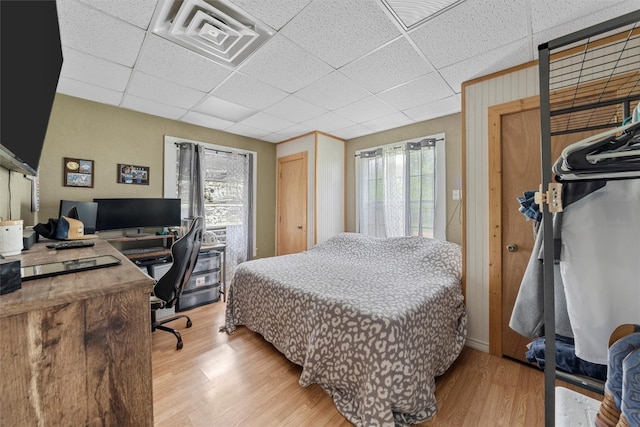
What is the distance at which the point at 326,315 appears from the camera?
5.67 ft

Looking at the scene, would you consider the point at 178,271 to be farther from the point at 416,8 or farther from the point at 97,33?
the point at 416,8

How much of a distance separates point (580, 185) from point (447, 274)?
165 centimetres

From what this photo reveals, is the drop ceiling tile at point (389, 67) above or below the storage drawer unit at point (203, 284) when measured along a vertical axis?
above

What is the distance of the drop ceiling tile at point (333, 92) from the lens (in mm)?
2373

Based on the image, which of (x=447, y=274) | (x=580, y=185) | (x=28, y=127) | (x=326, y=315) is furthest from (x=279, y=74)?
(x=447, y=274)

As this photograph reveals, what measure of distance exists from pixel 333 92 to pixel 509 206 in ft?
6.41

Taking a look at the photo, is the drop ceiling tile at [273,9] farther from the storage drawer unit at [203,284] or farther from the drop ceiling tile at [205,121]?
the storage drawer unit at [203,284]

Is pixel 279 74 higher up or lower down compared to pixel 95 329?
higher up

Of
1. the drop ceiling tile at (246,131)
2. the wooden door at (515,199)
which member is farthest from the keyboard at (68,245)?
the wooden door at (515,199)

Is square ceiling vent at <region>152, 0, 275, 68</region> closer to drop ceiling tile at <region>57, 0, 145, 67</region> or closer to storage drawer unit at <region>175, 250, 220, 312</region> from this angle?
drop ceiling tile at <region>57, 0, 145, 67</region>

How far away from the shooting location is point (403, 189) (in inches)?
140

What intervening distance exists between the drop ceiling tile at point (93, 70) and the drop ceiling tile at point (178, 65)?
0.23 meters

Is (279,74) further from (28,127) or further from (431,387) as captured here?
(431,387)

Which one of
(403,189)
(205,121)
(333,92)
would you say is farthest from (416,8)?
(205,121)
